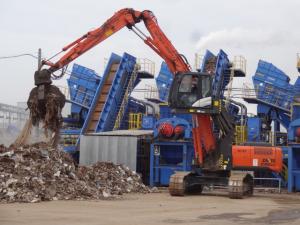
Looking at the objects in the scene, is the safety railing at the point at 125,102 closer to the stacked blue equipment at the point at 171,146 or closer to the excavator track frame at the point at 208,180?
the stacked blue equipment at the point at 171,146

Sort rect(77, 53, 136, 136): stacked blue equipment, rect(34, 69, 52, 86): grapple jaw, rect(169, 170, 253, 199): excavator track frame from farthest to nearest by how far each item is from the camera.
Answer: rect(77, 53, 136, 136): stacked blue equipment → rect(169, 170, 253, 199): excavator track frame → rect(34, 69, 52, 86): grapple jaw

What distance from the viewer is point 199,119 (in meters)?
19.4

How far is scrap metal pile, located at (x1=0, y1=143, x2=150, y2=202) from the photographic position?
16406mm

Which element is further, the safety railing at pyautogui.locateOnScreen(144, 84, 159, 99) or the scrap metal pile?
the safety railing at pyautogui.locateOnScreen(144, 84, 159, 99)

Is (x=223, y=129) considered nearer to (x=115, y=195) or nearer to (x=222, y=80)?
(x=115, y=195)

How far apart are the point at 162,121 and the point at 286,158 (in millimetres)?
5803

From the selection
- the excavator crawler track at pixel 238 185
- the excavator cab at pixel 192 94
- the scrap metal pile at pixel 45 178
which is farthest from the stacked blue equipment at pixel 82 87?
the excavator crawler track at pixel 238 185

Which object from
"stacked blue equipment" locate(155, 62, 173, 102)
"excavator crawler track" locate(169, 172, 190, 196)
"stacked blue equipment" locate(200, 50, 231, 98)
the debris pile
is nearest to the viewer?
the debris pile

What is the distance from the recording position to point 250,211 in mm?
14781

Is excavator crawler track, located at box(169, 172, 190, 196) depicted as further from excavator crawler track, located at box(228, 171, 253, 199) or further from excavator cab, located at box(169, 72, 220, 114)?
excavator cab, located at box(169, 72, 220, 114)

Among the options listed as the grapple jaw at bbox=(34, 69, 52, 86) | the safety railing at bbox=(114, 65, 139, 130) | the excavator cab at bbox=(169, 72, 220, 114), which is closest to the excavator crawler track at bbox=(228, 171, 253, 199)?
the excavator cab at bbox=(169, 72, 220, 114)

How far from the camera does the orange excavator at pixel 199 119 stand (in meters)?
18.5

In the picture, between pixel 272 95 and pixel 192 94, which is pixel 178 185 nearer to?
pixel 192 94

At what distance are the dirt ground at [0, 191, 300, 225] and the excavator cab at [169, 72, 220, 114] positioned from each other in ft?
9.94
